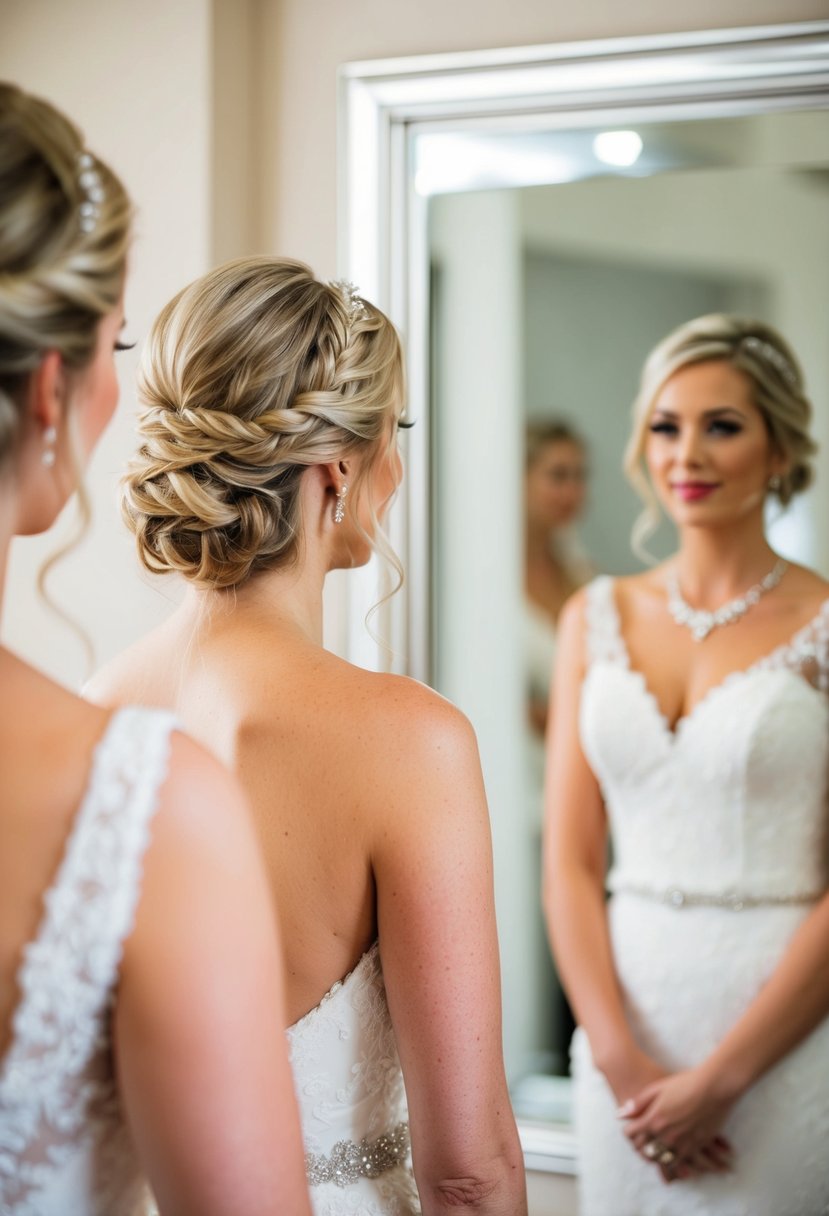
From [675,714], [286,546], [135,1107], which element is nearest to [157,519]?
[286,546]

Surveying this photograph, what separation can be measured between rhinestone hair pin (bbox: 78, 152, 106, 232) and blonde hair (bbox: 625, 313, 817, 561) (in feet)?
5.63

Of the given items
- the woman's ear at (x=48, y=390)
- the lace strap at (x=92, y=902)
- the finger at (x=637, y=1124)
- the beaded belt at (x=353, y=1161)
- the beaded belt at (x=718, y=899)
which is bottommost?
the finger at (x=637, y=1124)

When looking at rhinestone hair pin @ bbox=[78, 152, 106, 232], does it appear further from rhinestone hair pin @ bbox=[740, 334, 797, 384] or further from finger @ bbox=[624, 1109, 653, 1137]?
finger @ bbox=[624, 1109, 653, 1137]

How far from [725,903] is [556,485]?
90 cm

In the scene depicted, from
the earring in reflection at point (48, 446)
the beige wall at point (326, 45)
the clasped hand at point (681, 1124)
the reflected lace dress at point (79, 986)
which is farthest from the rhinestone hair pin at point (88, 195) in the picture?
the clasped hand at point (681, 1124)

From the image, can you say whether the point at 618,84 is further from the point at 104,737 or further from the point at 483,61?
the point at 104,737

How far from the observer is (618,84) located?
2268 millimetres

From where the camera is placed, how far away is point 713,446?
2.34 meters

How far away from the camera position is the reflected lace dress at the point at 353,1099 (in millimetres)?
1236

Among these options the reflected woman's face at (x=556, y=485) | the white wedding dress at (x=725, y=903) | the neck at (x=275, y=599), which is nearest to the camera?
the neck at (x=275, y=599)

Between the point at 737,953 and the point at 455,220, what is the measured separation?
5.17 ft

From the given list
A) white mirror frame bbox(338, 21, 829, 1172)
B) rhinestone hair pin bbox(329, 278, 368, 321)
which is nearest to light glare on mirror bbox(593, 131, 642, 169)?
white mirror frame bbox(338, 21, 829, 1172)

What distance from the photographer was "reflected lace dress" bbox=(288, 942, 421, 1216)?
124 centimetres

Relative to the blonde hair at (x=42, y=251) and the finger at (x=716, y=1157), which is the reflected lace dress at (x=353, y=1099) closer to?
the blonde hair at (x=42, y=251)
